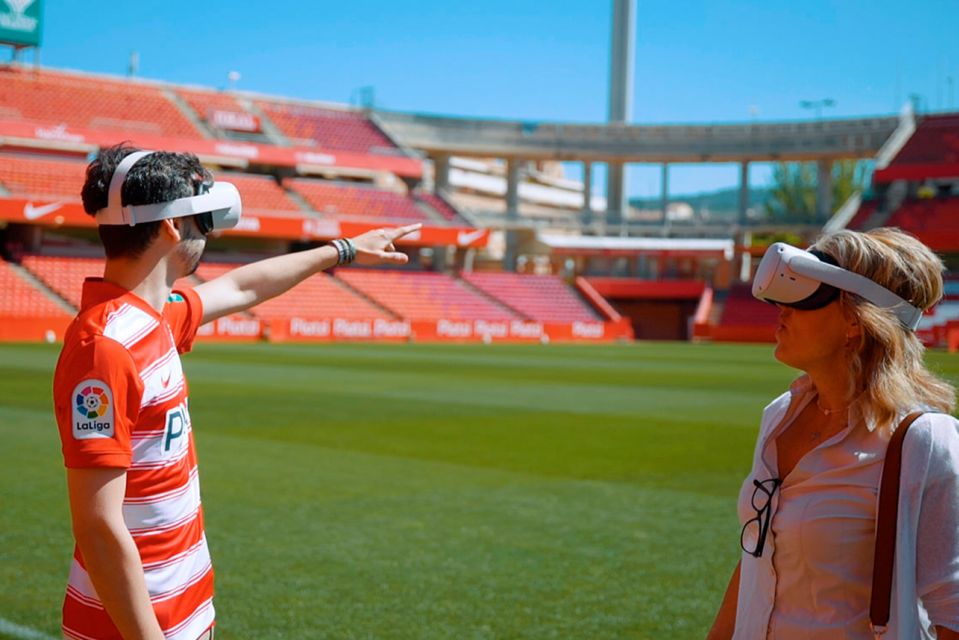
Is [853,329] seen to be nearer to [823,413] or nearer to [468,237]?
[823,413]

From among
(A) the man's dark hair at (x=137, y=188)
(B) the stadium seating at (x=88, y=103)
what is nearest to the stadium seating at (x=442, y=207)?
(B) the stadium seating at (x=88, y=103)

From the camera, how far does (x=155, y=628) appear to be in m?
2.48

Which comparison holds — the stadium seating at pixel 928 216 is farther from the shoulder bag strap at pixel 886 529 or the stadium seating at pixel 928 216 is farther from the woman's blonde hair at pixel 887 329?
the shoulder bag strap at pixel 886 529

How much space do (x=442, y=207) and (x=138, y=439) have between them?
181ft

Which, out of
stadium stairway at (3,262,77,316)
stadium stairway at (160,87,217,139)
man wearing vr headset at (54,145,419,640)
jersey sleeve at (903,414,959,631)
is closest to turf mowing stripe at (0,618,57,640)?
man wearing vr headset at (54,145,419,640)

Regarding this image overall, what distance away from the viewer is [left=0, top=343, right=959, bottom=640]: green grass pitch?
5879mm

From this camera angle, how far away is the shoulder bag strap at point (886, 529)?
2.37 metres

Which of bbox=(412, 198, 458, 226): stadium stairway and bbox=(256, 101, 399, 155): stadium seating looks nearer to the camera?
bbox=(412, 198, 458, 226): stadium stairway

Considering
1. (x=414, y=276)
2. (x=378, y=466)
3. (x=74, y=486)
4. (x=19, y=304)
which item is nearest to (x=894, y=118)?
(x=414, y=276)

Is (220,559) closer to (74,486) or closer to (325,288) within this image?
(74,486)

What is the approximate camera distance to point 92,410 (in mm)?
2408

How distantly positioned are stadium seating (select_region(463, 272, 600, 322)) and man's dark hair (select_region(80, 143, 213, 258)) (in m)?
50.0

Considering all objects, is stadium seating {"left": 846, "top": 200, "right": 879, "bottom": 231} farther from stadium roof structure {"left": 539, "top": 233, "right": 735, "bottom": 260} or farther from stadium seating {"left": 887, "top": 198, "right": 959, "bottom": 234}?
stadium roof structure {"left": 539, "top": 233, "right": 735, "bottom": 260}

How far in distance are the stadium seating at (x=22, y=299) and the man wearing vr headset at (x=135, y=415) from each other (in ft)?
117
